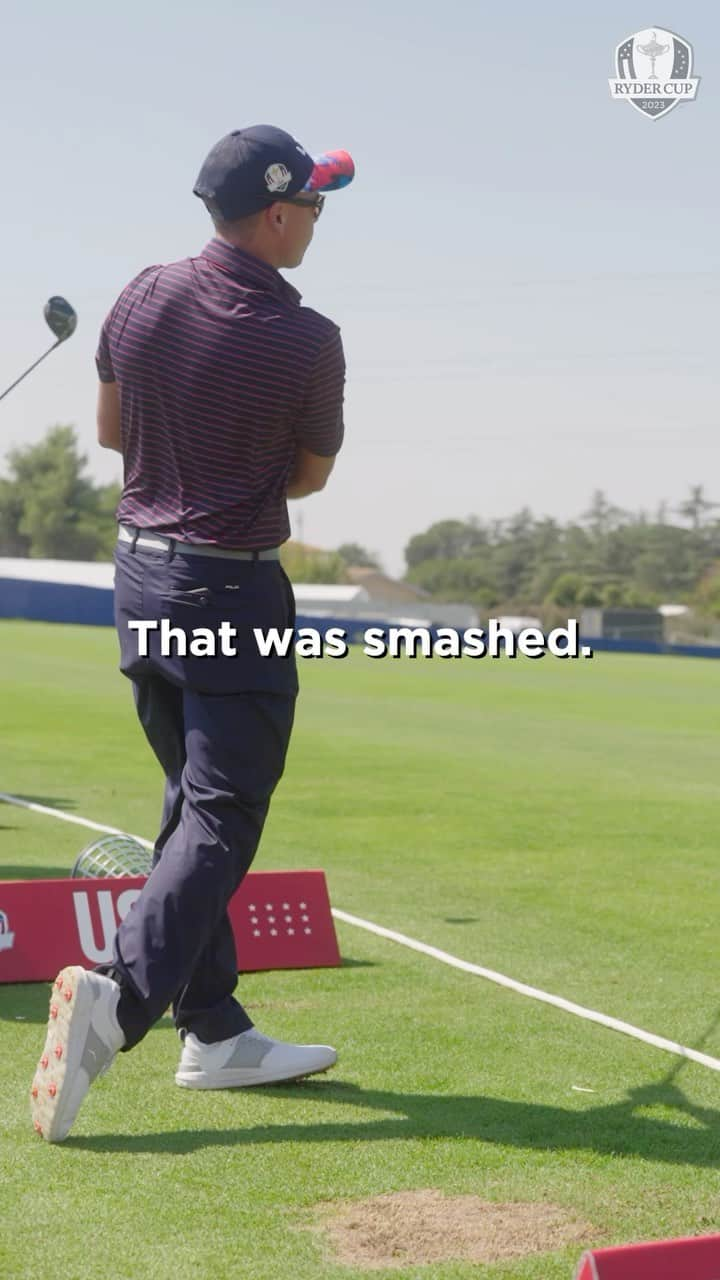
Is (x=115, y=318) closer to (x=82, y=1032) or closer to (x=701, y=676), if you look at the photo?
(x=82, y=1032)

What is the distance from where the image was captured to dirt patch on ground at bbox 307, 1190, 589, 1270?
10.2ft

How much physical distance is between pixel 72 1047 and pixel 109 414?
158cm

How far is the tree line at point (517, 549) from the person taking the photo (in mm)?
149125

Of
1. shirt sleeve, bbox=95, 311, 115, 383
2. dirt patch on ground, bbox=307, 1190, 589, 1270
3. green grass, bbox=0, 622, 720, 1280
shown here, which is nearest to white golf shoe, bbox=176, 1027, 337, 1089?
green grass, bbox=0, 622, 720, 1280

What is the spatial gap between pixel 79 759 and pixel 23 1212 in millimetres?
11900

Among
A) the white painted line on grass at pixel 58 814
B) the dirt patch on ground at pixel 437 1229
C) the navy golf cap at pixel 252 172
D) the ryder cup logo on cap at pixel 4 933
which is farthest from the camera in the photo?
the white painted line on grass at pixel 58 814

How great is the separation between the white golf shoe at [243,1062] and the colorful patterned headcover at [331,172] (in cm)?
216

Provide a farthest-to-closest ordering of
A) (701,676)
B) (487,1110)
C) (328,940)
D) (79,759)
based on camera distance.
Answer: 1. (701,676)
2. (79,759)
3. (328,940)
4. (487,1110)

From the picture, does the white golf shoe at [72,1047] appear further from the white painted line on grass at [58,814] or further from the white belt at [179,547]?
the white painted line on grass at [58,814]

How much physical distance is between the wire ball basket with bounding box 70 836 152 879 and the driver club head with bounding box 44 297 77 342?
229 centimetres

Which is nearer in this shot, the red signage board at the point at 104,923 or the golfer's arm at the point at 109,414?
the golfer's arm at the point at 109,414

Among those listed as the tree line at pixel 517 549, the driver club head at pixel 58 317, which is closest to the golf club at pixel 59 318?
the driver club head at pixel 58 317

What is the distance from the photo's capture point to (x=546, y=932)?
674cm

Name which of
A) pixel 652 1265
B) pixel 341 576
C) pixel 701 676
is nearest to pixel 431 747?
pixel 652 1265
